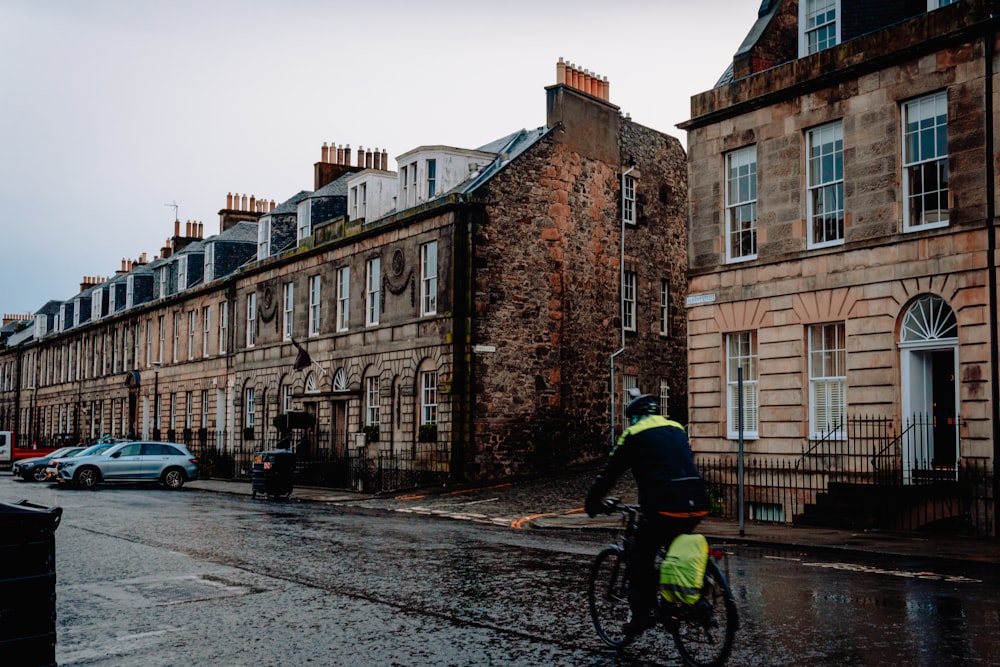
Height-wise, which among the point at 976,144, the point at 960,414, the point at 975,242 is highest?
the point at 976,144

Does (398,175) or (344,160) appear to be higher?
(344,160)

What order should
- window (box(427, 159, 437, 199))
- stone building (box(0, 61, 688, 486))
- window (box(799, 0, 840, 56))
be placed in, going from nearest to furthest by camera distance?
window (box(799, 0, 840, 56)) < stone building (box(0, 61, 688, 486)) < window (box(427, 159, 437, 199))

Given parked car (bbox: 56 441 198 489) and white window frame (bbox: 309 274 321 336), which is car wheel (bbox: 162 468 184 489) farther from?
white window frame (bbox: 309 274 321 336)

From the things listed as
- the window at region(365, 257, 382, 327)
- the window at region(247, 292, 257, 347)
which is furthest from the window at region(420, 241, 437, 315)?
the window at region(247, 292, 257, 347)

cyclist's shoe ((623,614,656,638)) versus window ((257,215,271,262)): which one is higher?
window ((257,215,271,262))

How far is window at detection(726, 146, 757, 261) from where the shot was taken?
2091 centimetres

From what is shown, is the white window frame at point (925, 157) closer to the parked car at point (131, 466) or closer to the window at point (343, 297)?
the window at point (343, 297)

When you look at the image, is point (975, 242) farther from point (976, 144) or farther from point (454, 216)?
point (454, 216)

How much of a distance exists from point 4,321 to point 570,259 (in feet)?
266

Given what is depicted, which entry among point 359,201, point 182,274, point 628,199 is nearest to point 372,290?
point 359,201

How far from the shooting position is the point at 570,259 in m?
31.9

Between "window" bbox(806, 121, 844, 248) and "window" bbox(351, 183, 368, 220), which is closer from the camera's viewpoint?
"window" bbox(806, 121, 844, 248)

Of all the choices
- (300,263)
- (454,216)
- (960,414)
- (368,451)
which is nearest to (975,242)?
(960,414)

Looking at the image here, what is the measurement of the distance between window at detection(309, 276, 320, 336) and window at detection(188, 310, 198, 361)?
42.5 feet
